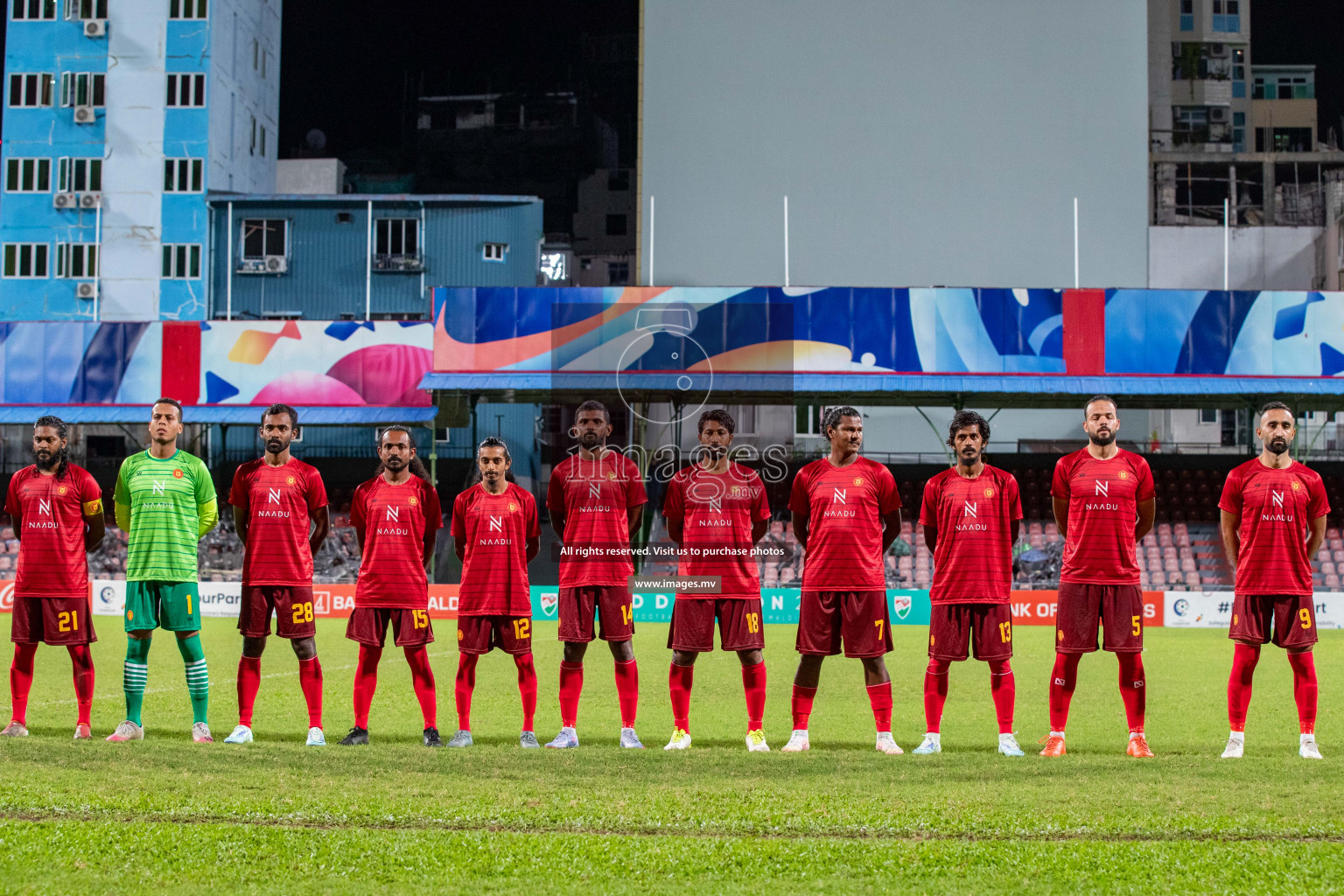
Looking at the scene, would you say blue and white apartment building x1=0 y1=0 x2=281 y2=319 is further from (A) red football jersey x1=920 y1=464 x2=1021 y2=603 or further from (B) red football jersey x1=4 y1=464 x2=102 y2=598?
(A) red football jersey x1=920 y1=464 x2=1021 y2=603

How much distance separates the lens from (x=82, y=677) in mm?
9211

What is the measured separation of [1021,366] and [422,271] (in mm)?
21443

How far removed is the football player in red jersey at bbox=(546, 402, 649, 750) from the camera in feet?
29.4

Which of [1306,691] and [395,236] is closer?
[1306,691]

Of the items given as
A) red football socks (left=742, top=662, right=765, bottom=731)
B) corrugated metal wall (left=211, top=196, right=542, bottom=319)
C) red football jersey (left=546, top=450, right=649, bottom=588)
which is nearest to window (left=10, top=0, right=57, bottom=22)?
corrugated metal wall (left=211, top=196, right=542, bottom=319)

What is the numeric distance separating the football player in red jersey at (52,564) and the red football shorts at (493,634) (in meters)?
2.75

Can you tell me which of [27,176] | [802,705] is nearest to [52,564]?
[802,705]

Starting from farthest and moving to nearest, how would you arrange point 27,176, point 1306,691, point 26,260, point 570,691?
point 27,176 → point 26,260 → point 570,691 → point 1306,691

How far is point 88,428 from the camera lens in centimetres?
3878

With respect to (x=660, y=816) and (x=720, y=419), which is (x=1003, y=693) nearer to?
(x=720, y=419)

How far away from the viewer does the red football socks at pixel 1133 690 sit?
28.0 ft

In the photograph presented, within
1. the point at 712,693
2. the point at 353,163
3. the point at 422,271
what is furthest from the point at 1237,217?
the point at 712,693

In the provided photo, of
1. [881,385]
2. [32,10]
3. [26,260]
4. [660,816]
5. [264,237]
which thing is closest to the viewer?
[660,816]

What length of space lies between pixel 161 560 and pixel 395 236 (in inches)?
1342
